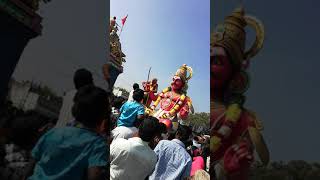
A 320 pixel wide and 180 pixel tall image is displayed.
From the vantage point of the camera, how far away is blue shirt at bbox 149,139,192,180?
187cm

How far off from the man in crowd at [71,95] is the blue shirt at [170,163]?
3.74 feet

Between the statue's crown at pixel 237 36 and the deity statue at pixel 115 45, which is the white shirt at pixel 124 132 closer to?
the deity statue at pixel 115 45

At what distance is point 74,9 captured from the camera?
840mm

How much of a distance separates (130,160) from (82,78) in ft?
2.40

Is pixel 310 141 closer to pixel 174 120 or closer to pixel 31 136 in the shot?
pixel 31 136

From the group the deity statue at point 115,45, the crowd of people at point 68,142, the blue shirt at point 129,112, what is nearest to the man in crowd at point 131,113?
the blue shirt at point 129,112

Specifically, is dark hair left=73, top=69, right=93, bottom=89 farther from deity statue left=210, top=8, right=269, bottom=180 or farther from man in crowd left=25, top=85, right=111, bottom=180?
deity statue left=210, top=8, right=269, bottom=180

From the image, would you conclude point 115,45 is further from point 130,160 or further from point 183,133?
point 183,133

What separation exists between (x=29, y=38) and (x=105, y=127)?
251 millimetres

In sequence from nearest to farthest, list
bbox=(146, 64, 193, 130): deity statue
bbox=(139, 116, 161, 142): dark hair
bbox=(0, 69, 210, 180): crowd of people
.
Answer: bbox=(0, 69, 210, 180): crowd of people → bbox=(139, 116, 161, 142): dark hair → bbox=(146, 64, 193, 130): deity statue

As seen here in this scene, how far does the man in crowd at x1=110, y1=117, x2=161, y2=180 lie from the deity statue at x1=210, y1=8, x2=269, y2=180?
1.51ft

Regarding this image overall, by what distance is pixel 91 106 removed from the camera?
0.79 meters

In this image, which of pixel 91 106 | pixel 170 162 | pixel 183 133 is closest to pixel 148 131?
pixel 170 162

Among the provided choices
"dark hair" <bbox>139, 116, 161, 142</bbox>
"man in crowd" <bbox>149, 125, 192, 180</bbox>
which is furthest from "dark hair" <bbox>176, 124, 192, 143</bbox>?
"dark hair" <bbox>139, 116, 161, 142</bbox>
